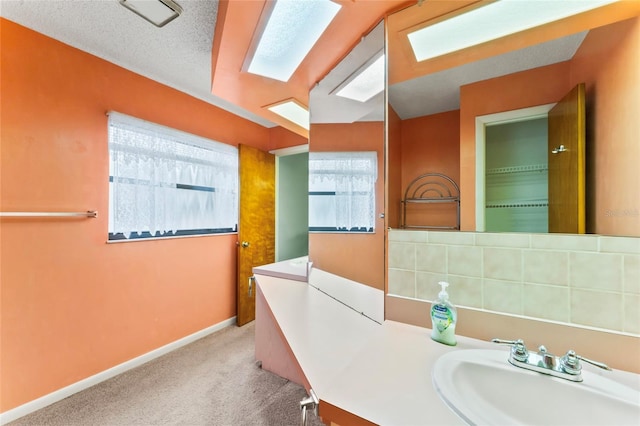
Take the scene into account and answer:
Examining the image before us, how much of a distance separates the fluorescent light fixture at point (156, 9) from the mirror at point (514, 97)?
3.81 feet

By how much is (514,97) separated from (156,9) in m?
1.76

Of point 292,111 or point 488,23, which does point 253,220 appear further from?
point 488,23

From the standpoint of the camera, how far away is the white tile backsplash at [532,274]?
0.68 metres

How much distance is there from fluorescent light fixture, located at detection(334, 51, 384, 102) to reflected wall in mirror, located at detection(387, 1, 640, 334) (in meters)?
0.06

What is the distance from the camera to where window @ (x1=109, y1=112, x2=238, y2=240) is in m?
1.95

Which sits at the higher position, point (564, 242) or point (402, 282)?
point (564, 242)

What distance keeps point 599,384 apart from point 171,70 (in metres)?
2.83

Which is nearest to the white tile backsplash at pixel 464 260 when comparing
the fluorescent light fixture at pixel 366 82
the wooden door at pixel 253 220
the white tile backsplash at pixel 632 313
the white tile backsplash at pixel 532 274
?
the white tile backsplash at pixel 532 274

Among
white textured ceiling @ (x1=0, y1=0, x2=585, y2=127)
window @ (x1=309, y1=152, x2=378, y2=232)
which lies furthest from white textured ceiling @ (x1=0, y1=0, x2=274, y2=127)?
window @ (x1=309, y1=152, x2=378, y2=232)

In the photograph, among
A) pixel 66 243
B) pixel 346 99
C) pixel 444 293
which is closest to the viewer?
pixel 444 293

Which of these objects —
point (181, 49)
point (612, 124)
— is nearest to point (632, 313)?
point (612, 124)

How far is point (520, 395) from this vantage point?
25.7 inches

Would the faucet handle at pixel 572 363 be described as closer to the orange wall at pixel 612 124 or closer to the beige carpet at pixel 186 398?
the orange wall at pixel 612 124

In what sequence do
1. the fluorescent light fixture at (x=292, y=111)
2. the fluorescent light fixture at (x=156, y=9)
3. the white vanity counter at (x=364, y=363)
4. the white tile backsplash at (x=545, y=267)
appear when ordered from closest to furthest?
1. the white vanity counter at (x=364, y=363)
2. the white tile backsplash at (x=545, y=267)
3. the fluorescent light fixture at (x=156, y=9)
4. the fluorescent light fixture at (x=292, y=111)
